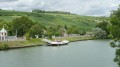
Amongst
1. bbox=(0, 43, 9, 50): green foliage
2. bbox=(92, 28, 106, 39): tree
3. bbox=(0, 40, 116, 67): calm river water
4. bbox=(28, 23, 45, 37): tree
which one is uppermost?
bbox=(28, 23, 45, 37): tree

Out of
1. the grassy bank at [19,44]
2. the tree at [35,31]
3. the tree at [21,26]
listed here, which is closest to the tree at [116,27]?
the grassy bank at [19,44]

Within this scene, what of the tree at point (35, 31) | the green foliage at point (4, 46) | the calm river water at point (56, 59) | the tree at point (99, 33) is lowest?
the calm river water at point (56, 59)

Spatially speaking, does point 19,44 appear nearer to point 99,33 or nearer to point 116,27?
point 99,33

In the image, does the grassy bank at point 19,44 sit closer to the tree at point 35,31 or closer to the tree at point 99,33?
the tree at point 35,31

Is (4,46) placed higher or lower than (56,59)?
higher

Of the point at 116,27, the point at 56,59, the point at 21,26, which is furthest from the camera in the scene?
the point at 21,26

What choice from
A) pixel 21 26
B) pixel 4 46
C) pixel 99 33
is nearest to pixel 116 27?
pixel 4 46

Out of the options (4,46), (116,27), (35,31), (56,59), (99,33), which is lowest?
(56,59)

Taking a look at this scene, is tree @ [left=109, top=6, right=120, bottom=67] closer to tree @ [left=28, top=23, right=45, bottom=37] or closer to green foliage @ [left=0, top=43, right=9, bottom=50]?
green foliage @ [left=0, top=43, right=9, bottom=50]

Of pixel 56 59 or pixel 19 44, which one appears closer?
pixel 56 59

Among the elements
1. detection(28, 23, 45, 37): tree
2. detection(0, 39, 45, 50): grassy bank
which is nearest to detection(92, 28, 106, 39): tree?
detection(28, 23, 45, 37): tree

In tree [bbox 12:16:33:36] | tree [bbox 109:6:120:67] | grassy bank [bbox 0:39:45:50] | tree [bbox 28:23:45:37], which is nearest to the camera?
tree [bbox 109:6:120:67]

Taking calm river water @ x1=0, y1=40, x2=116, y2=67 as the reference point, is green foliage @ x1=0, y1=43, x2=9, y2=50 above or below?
above

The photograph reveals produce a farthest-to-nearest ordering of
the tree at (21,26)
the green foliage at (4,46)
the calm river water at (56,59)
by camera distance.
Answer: the tree at (21,26) < the green foliage at (4,46) < the calm river water at (56,59)
